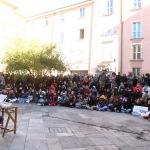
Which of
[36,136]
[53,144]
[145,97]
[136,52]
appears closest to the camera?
[53,144]

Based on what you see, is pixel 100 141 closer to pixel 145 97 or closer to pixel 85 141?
pixel 85 141

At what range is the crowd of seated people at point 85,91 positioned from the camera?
14117 mm

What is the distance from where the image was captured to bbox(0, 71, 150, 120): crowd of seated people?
14117 mm

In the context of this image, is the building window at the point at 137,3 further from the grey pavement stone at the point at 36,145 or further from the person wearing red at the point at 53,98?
the grey pavement stone at the point at 36,145

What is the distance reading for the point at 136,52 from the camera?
23.2 metres

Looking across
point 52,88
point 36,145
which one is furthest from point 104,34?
point 36,145

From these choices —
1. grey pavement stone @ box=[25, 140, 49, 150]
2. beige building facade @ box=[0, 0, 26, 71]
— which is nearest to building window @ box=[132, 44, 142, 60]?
beige building facade @ box=[0, 0, 26, 71]

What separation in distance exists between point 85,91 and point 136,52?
953 cm

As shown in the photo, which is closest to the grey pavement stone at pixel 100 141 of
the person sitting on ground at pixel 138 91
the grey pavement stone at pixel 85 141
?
the grey pavement stone at pixel 85 141

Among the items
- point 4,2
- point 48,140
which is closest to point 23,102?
point 48,140

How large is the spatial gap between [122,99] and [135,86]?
2016 mm

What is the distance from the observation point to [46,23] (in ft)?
102

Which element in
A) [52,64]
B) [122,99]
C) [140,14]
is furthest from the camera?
[140,14]

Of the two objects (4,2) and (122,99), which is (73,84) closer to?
(122,99)
